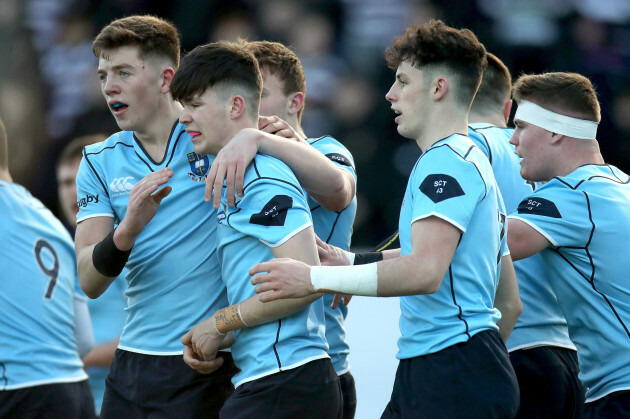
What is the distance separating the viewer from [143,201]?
3.38 m

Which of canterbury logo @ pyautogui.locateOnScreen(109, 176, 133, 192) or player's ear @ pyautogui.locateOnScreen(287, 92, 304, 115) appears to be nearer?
canterbury logo @ pyautogui.locateOnScreen(109, 176, 133, 192)

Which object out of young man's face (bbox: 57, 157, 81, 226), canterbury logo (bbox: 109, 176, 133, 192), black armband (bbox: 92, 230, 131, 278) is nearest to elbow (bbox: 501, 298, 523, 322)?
black armband (bbox: 92, 230, 131, 278)

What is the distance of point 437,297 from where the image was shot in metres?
3.22

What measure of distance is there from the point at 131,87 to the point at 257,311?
4.10ft

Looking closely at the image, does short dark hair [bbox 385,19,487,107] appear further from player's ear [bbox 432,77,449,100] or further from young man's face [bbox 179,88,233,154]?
young man's face [bbox 179,88,233,154]

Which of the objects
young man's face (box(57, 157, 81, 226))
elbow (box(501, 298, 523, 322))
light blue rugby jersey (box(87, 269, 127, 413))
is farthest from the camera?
young man's face (box(57, 157, 81, 226))

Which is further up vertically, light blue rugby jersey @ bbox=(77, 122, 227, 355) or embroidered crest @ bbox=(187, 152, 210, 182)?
embroidered crest @ bbox=(187, 152, 210, 182)

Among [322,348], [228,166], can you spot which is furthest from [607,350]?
[228,166]

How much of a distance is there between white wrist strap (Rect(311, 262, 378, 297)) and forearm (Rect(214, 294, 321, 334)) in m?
0.18

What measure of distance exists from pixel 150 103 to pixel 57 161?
4.53 m

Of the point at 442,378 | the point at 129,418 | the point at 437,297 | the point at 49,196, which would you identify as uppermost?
the point at 437,297

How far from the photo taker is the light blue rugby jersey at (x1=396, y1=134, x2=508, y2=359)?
10.2 feet

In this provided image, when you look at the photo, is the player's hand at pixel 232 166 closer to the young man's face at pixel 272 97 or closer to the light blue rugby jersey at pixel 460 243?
the light blue rugby jersey at pixel 460 243

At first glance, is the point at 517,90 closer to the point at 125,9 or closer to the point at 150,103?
the point at 150,103
